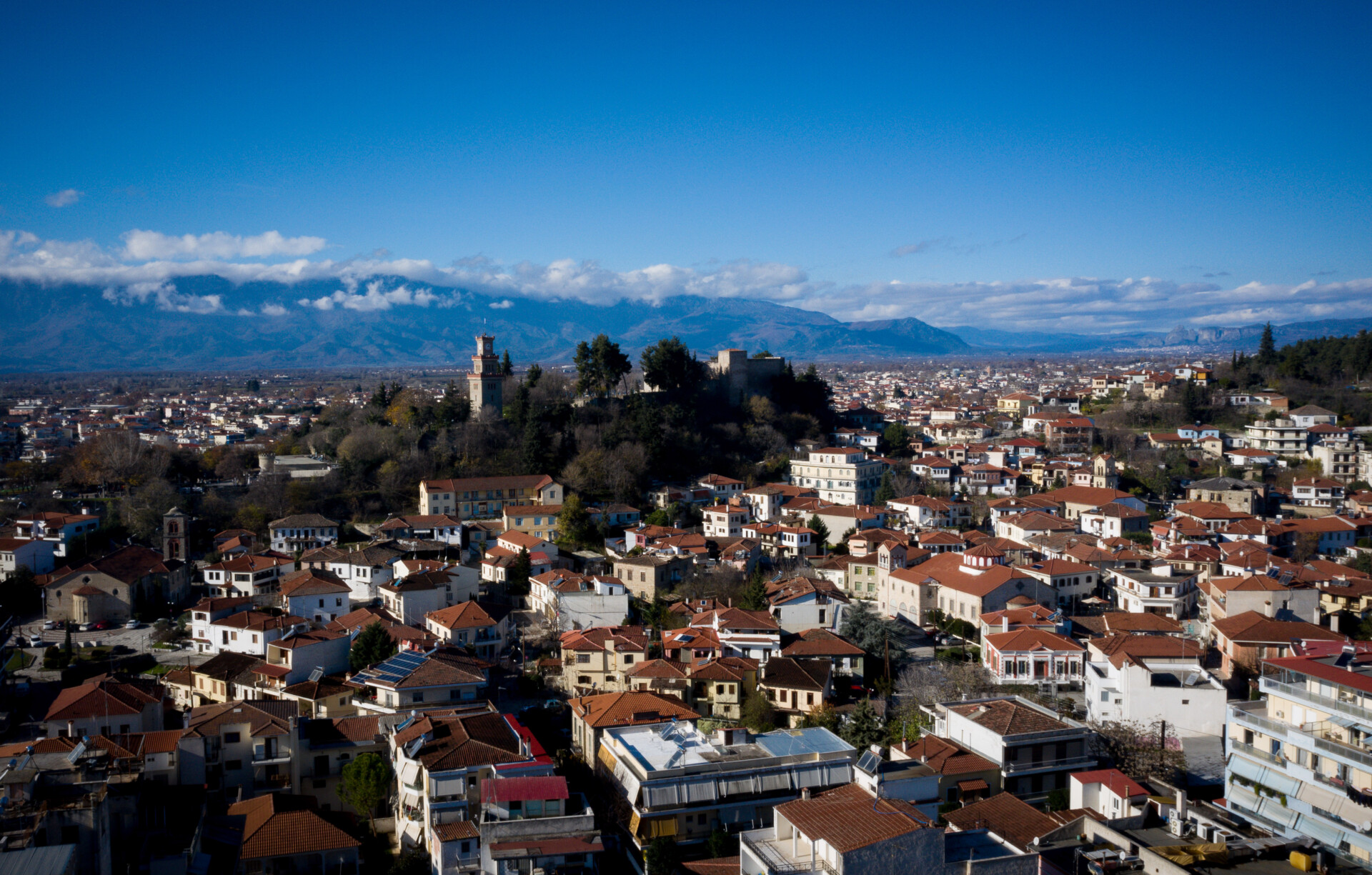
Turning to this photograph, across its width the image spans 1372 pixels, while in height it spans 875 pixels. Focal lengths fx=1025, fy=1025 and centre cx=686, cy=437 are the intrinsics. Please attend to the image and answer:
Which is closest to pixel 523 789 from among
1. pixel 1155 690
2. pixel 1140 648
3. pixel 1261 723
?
pixel 1261 723

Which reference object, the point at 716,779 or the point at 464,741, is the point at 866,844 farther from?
the point at 464,741

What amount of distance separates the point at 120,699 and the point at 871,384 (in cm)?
8325

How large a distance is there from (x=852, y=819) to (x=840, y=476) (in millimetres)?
22639

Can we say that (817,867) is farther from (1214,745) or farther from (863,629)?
(863,629)

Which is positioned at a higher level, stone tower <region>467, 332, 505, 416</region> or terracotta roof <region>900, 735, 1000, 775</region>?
stone tower <region>467, 332, 505, 416</region>

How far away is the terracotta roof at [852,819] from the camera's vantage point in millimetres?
8562

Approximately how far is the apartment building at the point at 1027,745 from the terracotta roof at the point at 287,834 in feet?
24.4

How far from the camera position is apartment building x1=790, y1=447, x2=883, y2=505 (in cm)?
3122

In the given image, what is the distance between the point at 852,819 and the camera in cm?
900

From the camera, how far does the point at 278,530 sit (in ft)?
82.9

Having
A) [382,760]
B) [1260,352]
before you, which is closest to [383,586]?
[382,760]

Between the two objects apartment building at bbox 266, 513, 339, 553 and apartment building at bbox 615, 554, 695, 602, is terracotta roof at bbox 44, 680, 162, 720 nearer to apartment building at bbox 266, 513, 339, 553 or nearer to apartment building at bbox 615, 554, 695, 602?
apartment building at bbox 615, 554, 695, 602

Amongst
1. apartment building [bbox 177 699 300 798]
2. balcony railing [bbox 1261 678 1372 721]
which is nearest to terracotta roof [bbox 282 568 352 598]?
apartment building [bbox 177 699 300 798]

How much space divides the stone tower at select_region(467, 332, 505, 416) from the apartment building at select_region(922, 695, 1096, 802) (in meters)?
21.8
